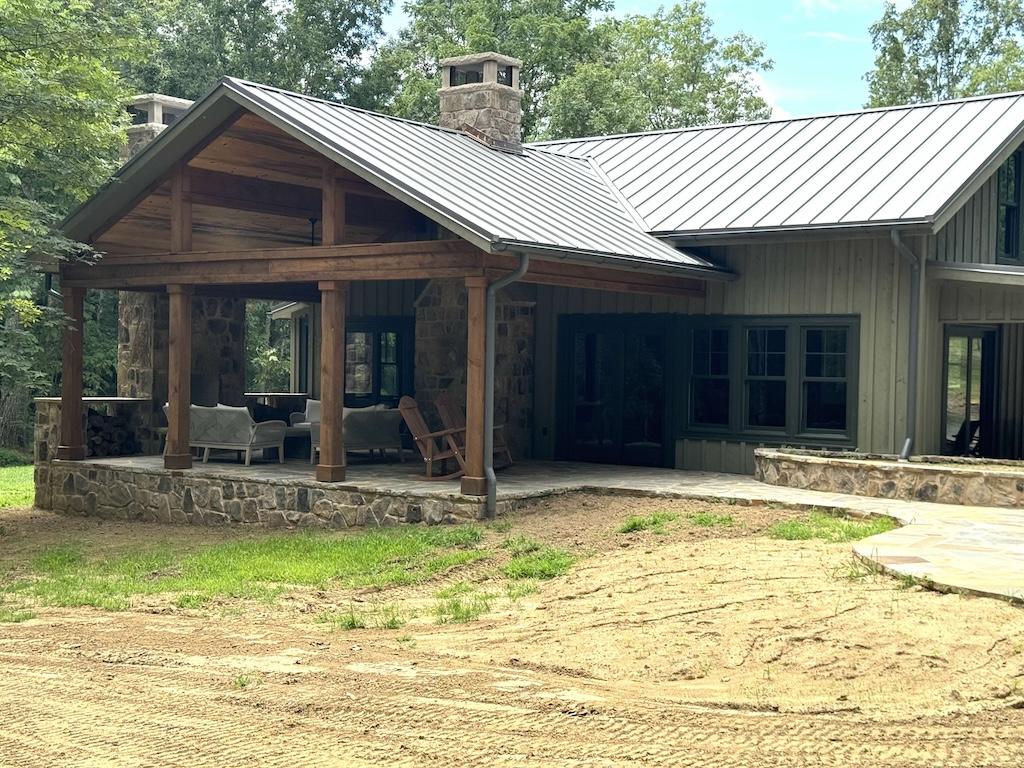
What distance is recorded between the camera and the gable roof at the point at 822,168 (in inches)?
551

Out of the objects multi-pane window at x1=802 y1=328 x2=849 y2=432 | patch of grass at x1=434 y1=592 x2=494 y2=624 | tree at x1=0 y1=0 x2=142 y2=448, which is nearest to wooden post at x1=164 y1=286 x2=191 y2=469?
tree at x1=0 y1=0 x2=142 y2=448

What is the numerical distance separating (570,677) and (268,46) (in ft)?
93.3

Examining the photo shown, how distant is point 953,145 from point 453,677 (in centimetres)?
1096

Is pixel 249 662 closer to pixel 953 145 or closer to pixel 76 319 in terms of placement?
pixel 76 319

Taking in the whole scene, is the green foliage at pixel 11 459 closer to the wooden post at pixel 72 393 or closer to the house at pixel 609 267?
the house at pixel 609 267

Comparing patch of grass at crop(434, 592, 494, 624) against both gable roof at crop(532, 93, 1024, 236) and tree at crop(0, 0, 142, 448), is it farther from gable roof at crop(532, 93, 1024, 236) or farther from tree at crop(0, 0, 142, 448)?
tree at crop(0, 0, 142, 448)

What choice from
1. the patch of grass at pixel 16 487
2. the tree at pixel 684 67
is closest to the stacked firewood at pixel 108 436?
the patch of grass at pixel 16 487

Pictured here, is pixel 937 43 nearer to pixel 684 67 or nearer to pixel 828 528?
pixel 684 67

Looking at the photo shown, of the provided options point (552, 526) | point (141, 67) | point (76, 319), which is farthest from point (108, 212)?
point (141, 67)

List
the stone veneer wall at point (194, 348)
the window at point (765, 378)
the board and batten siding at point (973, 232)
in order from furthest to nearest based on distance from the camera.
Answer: the stone veneer wall at point (194, 348) → the window at point (765, 378) → the board and batten siding at point (973, 232)

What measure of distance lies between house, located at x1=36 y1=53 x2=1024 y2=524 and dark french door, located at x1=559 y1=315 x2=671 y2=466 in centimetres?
3

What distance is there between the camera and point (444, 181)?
13258 mm

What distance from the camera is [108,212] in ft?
50.6

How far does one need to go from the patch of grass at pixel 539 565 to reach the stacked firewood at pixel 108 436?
829cm
